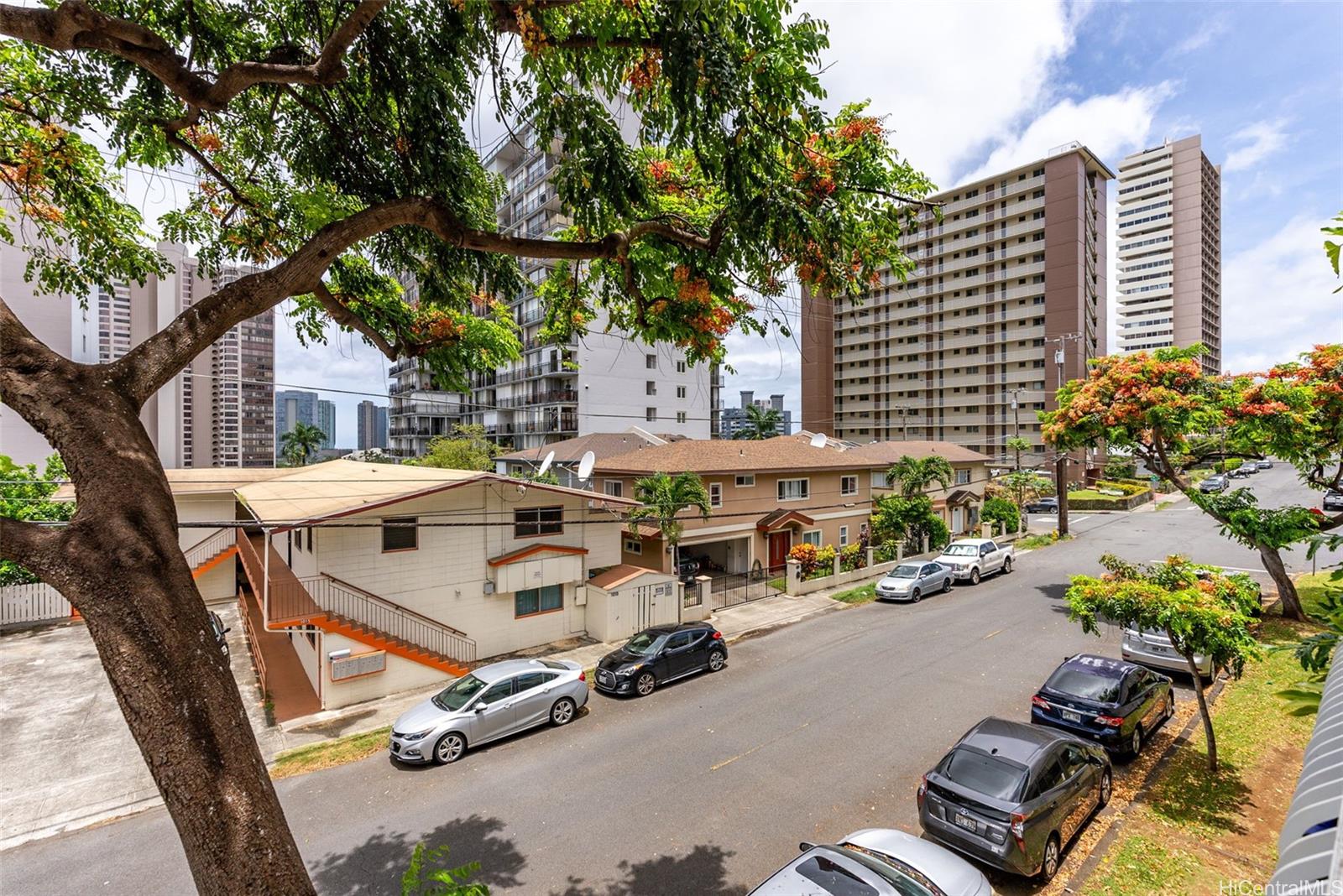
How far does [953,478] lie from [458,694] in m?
31.7

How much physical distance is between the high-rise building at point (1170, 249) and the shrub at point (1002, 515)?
8496 cm

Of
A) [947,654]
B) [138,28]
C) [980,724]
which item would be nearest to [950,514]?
[947,654]

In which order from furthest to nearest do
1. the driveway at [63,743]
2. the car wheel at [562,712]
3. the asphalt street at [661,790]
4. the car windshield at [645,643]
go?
the car windshield at [645,643] → the car wheel at [562,712] → the driveway at [63,743] → the asphalt street at [661,790]

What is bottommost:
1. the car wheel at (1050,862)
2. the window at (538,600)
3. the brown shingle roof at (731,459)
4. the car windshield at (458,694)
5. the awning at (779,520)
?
the car wheel at (1050,862)

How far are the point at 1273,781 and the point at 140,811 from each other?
60.9ft

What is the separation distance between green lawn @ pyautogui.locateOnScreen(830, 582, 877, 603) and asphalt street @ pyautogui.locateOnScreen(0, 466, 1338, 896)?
6091 millimetres

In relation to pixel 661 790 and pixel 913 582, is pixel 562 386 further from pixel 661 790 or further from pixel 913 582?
pixel 661 790

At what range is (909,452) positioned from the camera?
119 feet

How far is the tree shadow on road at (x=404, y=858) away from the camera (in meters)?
7.33

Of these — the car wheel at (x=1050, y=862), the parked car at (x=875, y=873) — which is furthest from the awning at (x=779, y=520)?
the parked car at (x=875, y=873)

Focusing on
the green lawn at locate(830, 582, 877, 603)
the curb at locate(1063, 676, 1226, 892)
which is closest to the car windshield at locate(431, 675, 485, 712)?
the curb at locate(1063, 676, 1226, 892)

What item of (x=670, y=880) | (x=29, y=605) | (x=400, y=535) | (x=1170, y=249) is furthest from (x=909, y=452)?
(x=1170, y=249)

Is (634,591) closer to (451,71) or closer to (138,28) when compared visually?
(451,71)

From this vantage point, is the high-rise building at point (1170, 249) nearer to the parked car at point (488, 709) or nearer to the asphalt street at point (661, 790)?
the asphalt street at point (661, 790)
